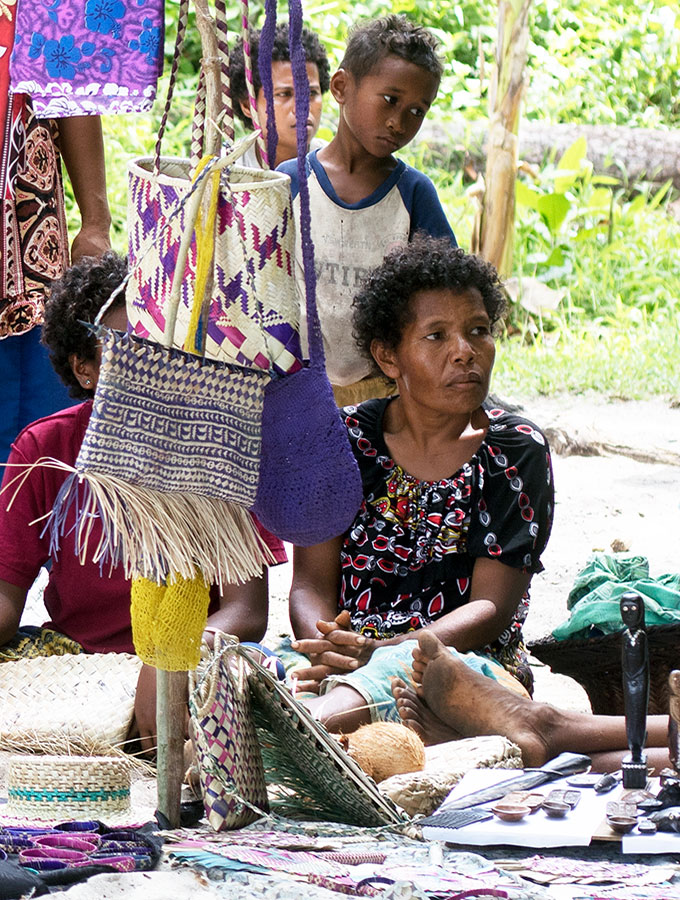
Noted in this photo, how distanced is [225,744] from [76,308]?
1.36 metres

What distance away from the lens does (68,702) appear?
3.25m

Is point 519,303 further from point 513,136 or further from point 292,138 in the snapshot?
point 292,138

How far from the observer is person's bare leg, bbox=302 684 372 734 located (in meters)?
3.14

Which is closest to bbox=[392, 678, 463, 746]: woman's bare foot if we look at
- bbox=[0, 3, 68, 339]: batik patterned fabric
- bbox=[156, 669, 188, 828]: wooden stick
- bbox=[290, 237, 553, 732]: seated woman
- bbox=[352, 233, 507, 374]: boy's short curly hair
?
bbox=[290, 237, 553, 732]: seated woman

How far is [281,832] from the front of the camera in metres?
2.53

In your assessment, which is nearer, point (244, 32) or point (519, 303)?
point (244, 32)

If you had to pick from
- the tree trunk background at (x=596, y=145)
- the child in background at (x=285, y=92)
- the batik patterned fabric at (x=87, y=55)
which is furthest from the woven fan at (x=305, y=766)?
the tree trunk background at (x=596, y=145)

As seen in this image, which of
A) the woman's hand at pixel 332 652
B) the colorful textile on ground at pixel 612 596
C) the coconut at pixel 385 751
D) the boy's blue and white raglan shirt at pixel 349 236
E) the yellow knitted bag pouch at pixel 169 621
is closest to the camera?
the yellow knitted bag pouch at pixel 169 621

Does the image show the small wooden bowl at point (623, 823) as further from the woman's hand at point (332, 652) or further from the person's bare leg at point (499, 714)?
the woman's hand at point (332, 652)

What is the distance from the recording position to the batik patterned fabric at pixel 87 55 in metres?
3.61

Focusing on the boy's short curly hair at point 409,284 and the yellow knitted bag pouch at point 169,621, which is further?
the boy's short curly hair at point 409,284

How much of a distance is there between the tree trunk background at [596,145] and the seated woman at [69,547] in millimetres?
7317

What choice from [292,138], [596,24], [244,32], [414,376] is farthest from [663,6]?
[244,32]

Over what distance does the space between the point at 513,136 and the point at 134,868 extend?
682 cm
